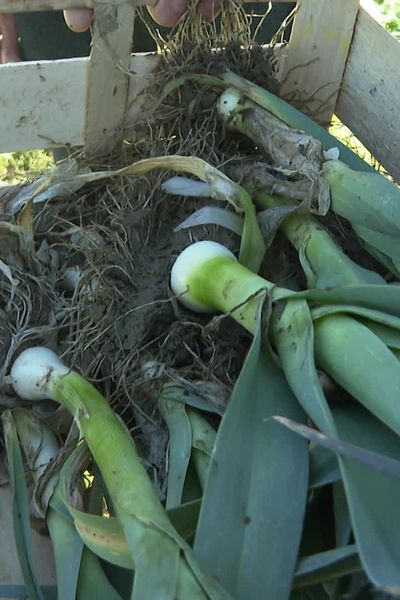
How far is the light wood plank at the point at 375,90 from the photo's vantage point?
1.07 m

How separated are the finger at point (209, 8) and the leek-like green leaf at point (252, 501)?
0.56 meters

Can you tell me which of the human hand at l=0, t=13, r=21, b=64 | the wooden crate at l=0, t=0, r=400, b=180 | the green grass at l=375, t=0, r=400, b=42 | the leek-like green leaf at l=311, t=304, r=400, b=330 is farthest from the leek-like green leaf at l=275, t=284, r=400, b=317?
the green grass at l=375, t=0, r=400, b=42

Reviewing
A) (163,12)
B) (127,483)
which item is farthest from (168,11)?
(127,483)

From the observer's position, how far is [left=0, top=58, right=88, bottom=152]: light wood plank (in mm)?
1003

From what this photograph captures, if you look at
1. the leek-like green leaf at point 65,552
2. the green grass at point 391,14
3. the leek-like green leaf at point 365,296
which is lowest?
the leek-like green leaf at point 65,552

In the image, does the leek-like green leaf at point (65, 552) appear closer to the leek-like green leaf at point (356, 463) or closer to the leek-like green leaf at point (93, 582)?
the leek-like green leaf at point (93, 582)

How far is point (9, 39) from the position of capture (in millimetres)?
1551

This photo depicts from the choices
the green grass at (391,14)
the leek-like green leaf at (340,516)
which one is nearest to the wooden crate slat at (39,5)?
the leek-like green leaf at (340,516)

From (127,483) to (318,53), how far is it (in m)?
0.71

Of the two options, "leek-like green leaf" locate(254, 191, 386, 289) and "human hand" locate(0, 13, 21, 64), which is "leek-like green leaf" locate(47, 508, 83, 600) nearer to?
"leek-like green leaf" locate(254, 191, 386, 289)

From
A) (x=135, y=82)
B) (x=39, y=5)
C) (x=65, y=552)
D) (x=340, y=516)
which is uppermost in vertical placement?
(x=39, y=5)

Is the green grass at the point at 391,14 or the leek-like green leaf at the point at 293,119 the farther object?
the green grass at the point at 391,14

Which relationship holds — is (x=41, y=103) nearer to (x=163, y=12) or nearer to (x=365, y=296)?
(x=163, y=12)

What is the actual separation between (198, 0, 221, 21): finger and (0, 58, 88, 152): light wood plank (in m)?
0.16
